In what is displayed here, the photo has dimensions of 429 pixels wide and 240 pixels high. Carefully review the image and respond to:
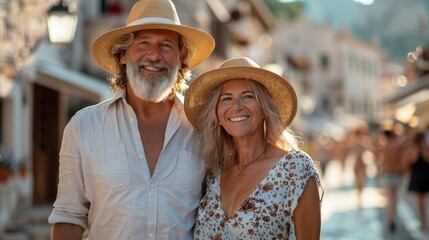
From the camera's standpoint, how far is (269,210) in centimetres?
430

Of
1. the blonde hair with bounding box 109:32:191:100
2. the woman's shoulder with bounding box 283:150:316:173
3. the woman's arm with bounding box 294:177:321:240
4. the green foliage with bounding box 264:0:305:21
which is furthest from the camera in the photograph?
the green foliage with bounding box 264:0:305:21

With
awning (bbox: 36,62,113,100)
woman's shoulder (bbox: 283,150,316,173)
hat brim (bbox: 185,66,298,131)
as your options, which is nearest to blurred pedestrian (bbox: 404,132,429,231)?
awning (bbox: 36,62,113,100)

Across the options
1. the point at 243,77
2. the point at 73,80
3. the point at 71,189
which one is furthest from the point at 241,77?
the point at 73,80

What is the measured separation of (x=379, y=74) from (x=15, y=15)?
235ft

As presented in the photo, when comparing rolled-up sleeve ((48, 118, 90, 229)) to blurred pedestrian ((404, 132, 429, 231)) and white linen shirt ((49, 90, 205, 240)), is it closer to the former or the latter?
white linen shirt ((49, 90, 205, 240))

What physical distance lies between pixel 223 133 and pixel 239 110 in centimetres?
28

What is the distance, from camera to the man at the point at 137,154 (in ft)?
14.0

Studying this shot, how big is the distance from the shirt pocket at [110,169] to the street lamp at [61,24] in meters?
6.50

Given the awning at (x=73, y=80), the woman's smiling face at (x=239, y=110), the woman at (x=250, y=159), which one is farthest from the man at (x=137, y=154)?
the awning at (x=73, y=80)

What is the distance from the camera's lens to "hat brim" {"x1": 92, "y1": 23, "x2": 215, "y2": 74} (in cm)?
454

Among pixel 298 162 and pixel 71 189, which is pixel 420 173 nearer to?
pixel 298 162

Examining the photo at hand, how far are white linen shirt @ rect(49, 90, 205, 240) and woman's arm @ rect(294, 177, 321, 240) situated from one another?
54 centimetres

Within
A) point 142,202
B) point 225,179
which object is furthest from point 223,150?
point 142,202

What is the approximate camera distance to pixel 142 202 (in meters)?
4.27
